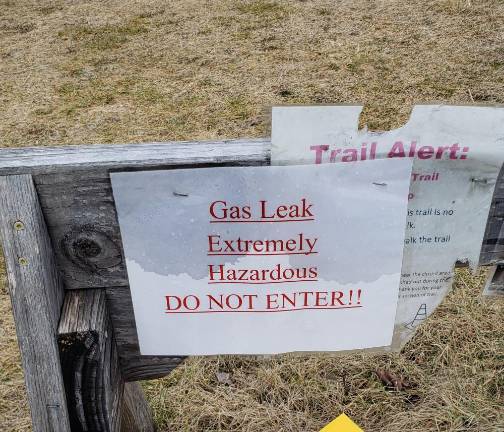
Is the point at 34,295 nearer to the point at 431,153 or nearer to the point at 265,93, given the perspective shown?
the point at 431,153

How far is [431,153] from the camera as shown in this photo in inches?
38.5

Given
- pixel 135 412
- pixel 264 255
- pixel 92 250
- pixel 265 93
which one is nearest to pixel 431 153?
pixel 264 255

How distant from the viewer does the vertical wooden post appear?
98cm

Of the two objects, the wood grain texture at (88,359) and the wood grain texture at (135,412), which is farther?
the wood grain texture at (135,412)

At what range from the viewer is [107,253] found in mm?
1078

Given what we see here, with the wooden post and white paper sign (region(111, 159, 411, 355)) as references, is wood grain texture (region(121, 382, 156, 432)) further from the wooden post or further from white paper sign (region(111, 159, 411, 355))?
white paper sign (region(111, 159, 411, 355))

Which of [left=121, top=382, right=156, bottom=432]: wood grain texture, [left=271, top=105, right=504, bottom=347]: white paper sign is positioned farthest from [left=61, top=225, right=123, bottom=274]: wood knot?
[left=121, top=382, right=156, bottom=432]: wood grain texture

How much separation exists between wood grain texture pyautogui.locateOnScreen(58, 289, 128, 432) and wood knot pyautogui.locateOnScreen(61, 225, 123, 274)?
67 mm

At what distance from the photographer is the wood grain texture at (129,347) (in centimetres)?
114

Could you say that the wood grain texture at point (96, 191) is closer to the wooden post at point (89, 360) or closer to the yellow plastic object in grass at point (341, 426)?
the wooden post at point (89, 360)

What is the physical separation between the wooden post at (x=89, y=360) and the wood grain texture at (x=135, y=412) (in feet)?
1.34

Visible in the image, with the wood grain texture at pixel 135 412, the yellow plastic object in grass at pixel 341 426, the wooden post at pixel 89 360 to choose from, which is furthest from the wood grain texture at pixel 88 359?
the yellow plastic object in grass at pixel 341 426

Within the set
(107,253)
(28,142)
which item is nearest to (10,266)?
(107,253)

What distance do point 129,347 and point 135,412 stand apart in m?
0.63
